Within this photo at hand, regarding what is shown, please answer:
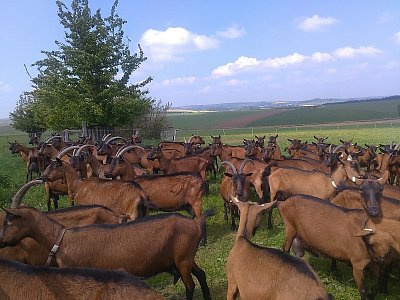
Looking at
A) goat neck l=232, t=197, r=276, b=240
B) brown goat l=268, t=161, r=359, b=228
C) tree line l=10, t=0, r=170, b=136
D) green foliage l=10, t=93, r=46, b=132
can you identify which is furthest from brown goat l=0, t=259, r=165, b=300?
green foliage l=10, t=93, r=46, b=132

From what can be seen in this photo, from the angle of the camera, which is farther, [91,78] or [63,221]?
[91,78]

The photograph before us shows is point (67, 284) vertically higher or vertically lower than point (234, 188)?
higher

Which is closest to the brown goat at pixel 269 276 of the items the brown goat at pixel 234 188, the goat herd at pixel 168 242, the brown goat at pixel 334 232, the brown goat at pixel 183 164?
the goat herd at pixel 168 242

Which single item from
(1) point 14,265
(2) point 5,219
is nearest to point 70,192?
(2) point 5,219

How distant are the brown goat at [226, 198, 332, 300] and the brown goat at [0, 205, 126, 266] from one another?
2146 mm

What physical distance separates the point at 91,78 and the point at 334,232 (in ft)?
72.7

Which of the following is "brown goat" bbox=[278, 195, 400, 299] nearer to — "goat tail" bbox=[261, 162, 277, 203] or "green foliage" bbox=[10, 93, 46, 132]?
"goat tail" bbox=[261, 162, 277, 203]

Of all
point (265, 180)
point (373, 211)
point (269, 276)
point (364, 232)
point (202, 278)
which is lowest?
point (202, 278)

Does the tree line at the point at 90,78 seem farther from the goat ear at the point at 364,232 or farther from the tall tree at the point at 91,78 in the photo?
the goat ear at the point at 364,232

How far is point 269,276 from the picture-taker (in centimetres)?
476

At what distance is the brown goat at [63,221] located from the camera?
582 cm

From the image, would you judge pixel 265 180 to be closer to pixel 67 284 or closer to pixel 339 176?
pixel 339 176

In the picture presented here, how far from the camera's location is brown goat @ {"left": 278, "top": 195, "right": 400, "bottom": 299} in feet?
19.9

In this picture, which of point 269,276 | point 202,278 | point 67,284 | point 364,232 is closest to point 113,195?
point 202,278
